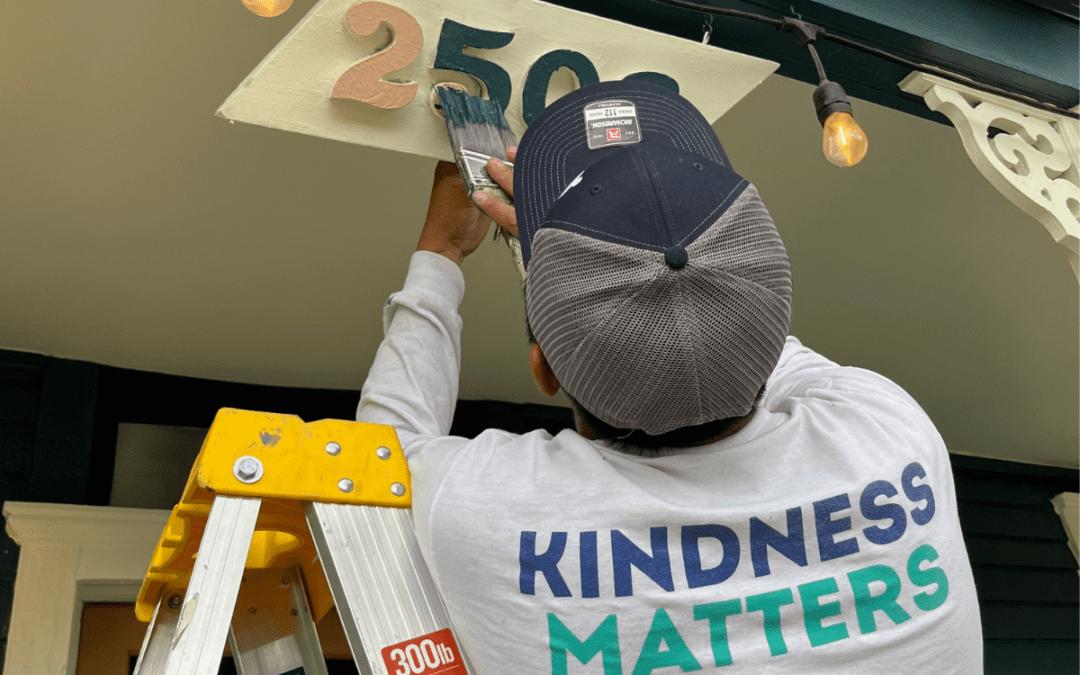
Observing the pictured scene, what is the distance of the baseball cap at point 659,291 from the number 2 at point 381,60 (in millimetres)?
561

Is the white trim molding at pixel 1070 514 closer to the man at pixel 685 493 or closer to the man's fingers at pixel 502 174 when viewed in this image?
the man at pixel 685 493

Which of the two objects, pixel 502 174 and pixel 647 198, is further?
pixel 502 174

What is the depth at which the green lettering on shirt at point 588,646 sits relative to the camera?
0.82 meters

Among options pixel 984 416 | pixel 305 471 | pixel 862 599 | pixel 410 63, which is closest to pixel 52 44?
pixel 410 63

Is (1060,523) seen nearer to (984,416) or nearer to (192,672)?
(984,416)

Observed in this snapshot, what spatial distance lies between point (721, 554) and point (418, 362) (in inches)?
16.9

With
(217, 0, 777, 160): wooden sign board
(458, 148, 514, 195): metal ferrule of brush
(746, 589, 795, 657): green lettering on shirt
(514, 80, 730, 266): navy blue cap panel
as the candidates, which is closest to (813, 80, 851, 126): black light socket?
(217, 0, 777, 160): wooden sign board

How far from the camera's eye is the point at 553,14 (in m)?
1.46

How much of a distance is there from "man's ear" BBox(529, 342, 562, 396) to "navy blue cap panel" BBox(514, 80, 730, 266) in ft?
0.49

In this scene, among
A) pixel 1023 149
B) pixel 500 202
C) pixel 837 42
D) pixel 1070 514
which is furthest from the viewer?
pixel 1070 514

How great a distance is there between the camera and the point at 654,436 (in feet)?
2.90

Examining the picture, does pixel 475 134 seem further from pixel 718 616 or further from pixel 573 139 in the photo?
pixel 718 616

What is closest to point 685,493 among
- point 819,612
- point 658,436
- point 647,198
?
point 658,436

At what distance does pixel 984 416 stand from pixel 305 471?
4.44 m
